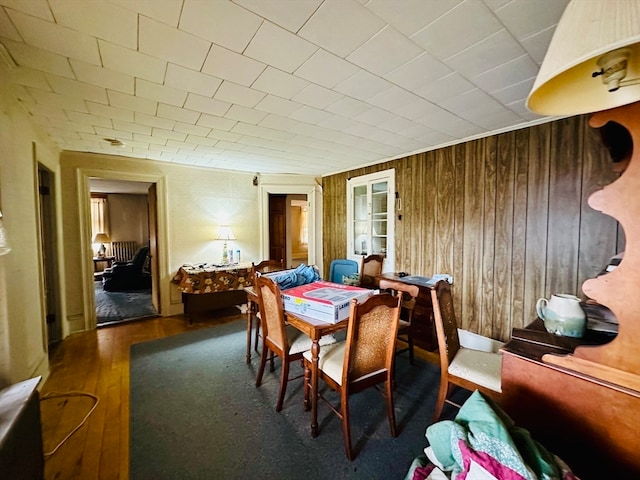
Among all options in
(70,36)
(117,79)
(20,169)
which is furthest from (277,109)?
(20,169)

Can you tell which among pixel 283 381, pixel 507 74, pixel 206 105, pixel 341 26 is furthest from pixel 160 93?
pixel 507 74

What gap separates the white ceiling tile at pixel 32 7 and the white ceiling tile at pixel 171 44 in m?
0.36

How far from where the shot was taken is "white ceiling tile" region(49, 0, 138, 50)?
3.96ft

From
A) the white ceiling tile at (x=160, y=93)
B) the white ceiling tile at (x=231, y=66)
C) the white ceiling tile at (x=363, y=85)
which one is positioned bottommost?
the white ceiling tile at (x=160, y=93)

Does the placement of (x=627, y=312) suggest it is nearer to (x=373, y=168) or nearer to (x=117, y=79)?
(x=117, y=79)

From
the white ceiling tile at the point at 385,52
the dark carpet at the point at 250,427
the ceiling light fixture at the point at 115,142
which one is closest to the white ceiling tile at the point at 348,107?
the white ceiling tile at the point at 385,52

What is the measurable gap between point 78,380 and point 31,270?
1057 mm

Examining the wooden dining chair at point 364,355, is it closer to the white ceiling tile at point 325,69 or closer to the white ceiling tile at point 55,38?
the white ceiling tile at point 325,69

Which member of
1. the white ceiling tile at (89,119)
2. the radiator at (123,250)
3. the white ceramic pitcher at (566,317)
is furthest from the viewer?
the radiator at (123,250)

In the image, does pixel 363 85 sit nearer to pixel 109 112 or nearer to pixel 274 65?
pixel 274 65

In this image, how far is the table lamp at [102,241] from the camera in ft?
22.9

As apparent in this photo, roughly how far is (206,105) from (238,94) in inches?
14.1

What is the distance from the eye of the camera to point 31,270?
227 centimetres

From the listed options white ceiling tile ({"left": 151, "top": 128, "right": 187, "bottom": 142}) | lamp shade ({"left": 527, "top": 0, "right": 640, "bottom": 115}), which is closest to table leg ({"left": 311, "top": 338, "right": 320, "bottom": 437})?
lamp shade ({"left": 527, "top": 0, "right": 640, "bottom": 115})
